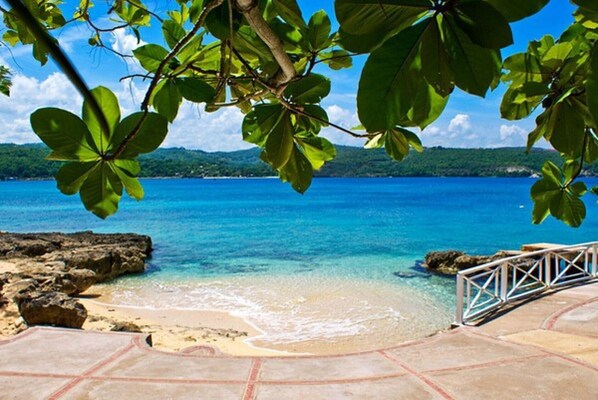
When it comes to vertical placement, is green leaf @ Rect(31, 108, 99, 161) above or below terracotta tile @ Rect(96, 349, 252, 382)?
above

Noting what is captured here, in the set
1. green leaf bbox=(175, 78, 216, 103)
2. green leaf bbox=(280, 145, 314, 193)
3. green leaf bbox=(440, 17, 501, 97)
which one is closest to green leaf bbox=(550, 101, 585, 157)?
green leaf bbox=(440, 17, 501, 97)

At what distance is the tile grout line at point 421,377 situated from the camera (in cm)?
331

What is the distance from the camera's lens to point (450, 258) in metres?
16.7

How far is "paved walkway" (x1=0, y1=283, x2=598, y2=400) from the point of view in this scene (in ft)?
11.0

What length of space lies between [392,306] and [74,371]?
9.91 metres

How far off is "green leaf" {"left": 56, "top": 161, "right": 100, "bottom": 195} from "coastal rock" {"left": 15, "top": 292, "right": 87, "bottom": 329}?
23.6 feet

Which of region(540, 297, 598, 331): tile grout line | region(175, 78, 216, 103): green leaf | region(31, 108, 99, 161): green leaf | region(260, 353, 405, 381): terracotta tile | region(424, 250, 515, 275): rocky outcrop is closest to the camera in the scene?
region(31, 108, 99, 161): green leaf

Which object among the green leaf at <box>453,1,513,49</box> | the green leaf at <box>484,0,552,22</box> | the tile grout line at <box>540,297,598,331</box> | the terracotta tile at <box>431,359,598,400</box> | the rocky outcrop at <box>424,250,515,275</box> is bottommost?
the rocky outcrop at <box>424,250,515,275</box>

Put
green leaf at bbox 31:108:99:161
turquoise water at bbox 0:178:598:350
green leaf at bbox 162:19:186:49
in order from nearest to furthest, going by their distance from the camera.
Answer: green leaf at bbox 31:108:99:161 < green leaf at bbox 162:19:186:49 < turquoise water at bbox 0:178:598:350

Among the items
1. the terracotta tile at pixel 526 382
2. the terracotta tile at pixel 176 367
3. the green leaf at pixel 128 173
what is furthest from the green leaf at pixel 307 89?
the terracotta tile at pixel 176 367

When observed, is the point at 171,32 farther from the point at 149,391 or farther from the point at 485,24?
the point at 149,391

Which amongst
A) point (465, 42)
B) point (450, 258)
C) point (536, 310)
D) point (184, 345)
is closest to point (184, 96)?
point (465, 42)

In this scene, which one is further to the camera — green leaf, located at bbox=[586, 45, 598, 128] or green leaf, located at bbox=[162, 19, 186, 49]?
green leaf, located at bbox=[162, 19, 186, 49]

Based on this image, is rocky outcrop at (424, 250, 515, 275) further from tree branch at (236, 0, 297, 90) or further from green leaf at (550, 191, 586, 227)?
tree branch at (236, 0, 297, 90)
